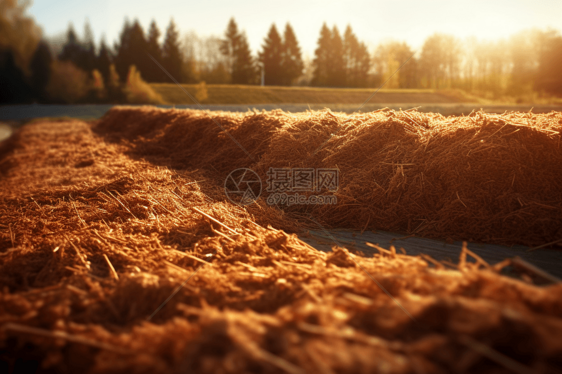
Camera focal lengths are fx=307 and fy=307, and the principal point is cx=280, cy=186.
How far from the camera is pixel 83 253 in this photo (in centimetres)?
332

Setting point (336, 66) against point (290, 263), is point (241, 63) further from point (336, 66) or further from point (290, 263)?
point (290, 263)

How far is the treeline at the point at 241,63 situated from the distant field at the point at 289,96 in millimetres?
3181

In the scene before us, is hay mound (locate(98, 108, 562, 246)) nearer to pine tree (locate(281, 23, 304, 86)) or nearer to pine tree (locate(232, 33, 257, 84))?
pine tree (locate(232, 33, 257, 84))

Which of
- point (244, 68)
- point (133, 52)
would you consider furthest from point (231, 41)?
point (133, 52)

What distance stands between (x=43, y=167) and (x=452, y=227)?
9.96m

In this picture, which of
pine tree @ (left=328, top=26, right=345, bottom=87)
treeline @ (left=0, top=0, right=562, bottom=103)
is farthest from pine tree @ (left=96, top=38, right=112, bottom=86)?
pine tree @ (left=328, top=26, right=345, bottom=87)

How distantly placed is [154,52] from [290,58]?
22693 millimetres

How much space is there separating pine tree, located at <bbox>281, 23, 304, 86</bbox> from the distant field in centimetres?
1201

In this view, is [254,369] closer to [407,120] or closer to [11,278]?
[11,278]

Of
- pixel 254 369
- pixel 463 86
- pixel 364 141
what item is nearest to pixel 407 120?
pixel 364 141

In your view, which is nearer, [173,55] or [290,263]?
[290,263]

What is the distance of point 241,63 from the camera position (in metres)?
52.5

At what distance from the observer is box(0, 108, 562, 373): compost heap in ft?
4.79

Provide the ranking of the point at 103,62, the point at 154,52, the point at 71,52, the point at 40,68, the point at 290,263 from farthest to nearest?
1. the point at 154,52
2. the point at 103,62
3. the point at 71,52
4. the point at 40,68
5. the point at 290,263
